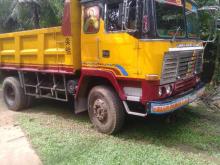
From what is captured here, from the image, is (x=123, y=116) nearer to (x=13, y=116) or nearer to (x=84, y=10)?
(x=84, y=10)

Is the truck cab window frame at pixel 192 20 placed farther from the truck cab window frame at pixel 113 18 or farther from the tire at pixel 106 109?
the tire at pixel 106 109

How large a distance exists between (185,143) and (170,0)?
7.79 ft

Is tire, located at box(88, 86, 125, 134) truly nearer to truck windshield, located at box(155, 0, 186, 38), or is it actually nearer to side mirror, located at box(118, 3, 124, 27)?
side mirror, located at box(118, 3, 124, 27)

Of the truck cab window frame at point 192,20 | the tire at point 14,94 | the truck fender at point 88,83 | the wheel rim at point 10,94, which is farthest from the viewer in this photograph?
the wheel rim at point 10,94

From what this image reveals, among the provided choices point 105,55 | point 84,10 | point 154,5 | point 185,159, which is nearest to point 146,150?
point 185,159

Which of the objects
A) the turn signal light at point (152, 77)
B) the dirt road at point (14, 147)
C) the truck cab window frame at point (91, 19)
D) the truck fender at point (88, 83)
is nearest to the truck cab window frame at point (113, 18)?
the truck cab window frame at point (91, 19)

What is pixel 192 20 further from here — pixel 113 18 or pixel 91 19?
pixel 91 19

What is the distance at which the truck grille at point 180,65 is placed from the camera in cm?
475

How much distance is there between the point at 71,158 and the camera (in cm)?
461

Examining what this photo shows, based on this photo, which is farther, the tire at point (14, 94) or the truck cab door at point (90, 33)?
the tire at point (14, 94)

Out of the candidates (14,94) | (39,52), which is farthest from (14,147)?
(14,94)

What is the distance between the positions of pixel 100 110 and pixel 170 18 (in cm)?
201

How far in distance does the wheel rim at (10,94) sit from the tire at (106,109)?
9.80 feet

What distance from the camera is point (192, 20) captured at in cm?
588
